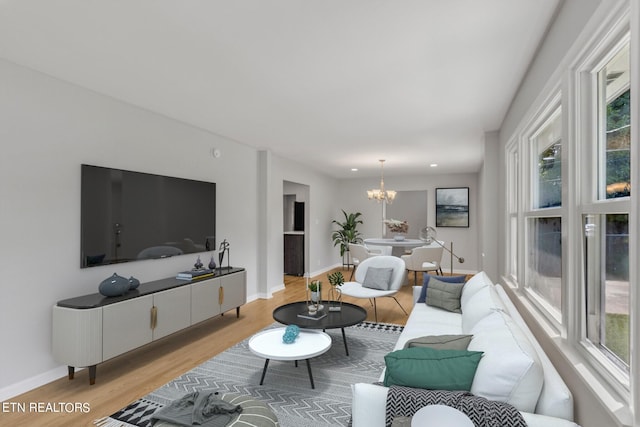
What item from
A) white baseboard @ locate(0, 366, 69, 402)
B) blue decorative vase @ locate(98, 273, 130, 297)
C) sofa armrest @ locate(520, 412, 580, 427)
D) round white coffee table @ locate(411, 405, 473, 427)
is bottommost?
white baseboard @ locate(0, 366, 69, 402)

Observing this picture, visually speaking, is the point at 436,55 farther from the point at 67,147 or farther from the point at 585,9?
the point at 67,147

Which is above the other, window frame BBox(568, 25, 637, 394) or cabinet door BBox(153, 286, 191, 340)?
window frame BBox(568, 25, 637, 394)

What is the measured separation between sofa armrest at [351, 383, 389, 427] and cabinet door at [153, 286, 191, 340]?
95.5 inches

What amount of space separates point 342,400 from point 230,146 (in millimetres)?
3731

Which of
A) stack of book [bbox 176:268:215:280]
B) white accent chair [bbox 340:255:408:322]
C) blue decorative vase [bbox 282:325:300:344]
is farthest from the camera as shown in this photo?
white accent chair [bbox 340:255:408:322]

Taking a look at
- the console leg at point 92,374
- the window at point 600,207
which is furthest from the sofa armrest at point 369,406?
the console leg at point 92,374

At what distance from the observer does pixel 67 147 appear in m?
2.96

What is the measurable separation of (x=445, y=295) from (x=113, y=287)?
313 cm

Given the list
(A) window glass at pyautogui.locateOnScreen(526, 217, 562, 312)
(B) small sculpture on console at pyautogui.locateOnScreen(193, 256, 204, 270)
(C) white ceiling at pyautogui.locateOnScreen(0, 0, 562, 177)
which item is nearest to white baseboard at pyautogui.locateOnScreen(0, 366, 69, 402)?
(B) small sculpture on console at pyautogui.locateOnScreen(193, 256, 204, 270)

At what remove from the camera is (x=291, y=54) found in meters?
2.42

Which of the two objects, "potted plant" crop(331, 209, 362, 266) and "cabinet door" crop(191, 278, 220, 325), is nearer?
"cabinet door" crop(191, 278, 220, 325)

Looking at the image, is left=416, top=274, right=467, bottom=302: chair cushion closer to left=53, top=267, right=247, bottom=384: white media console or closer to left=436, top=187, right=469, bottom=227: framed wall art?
left=53, top=267, right=247, bottom=384: white media console

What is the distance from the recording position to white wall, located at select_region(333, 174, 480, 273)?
827 cm

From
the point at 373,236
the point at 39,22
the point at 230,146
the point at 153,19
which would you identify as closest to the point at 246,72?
the point at 153,19
